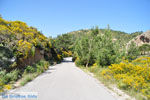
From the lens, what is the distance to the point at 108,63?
13.0 meters

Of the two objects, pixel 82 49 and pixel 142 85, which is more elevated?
pixel 82 49

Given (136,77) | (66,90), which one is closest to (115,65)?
(136,77)

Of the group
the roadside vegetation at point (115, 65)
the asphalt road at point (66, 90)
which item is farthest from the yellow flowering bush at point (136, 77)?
the asphalt road at point (66, 90)

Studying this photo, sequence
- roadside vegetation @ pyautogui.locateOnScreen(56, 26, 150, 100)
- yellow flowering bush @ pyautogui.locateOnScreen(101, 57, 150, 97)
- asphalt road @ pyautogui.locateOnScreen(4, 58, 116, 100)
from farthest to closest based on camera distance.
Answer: roadside vegetation @ pyautogui.locateOnScreen(56, 26, 150, 100) → yellow flowering bush @ pyautogui.locateOnScreen(101, 57, 150, 97) → asphalt road @ pyautogui.locateOnScreen(4, 58, 116, 100)

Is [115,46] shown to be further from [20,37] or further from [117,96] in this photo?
[20,37]

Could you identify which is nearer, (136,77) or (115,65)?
(136,77)

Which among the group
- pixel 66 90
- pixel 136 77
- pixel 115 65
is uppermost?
pixel 115 65

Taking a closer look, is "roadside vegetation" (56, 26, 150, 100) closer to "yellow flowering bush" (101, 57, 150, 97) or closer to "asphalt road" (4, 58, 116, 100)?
"yellow flowering bush" (101, 57, 150, 97)

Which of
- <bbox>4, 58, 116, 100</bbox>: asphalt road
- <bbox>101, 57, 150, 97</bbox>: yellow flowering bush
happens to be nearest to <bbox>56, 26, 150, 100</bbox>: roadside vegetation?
<bbox>101, 57, 150, 97</bbox>: yellow flowering bush

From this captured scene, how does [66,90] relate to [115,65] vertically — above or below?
below

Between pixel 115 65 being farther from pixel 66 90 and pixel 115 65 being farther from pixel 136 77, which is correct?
pixel 66 90

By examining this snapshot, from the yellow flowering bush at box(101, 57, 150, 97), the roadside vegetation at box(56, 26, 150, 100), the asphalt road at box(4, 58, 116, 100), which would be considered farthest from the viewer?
the roadside vegetation at box(56, 26, 150, 100)

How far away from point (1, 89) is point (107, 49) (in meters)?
10.8

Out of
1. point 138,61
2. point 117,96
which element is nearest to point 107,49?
point 138,61
